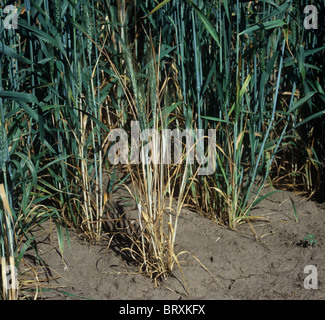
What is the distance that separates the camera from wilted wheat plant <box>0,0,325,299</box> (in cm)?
177

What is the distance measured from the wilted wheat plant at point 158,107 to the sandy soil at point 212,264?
0.06 m

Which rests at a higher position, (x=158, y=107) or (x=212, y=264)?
(x=158, y=107)

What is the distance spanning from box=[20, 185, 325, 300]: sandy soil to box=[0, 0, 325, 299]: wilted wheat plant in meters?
0.06

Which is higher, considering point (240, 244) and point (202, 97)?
point (202, 97)

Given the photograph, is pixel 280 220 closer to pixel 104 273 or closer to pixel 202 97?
pixel 202 97

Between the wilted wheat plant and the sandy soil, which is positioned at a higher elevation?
the wilted wheat plant

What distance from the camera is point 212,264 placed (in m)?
1.95

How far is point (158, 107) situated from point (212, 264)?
2.07 ft

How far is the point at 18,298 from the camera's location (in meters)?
1.70

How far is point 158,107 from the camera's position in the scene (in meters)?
1.86

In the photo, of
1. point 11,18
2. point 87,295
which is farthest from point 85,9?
point 87,295

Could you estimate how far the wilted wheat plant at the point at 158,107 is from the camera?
5.82 feet

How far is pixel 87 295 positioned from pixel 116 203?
498mm

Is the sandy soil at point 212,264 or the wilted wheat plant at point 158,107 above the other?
the wilted wheat plant at point 158,107
